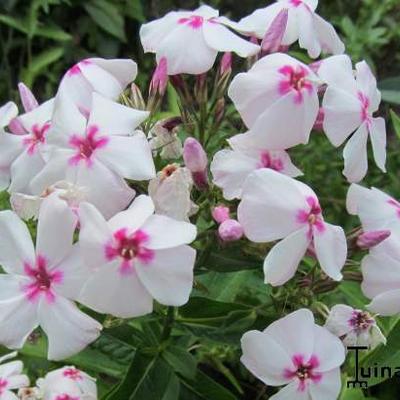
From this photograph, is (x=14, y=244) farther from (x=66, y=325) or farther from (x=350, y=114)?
(x=350, y=114)

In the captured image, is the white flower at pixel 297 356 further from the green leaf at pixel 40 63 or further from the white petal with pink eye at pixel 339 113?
the green leaf at pixel 40 63

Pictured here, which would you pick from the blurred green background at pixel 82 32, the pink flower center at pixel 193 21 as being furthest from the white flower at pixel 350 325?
the blurred green background at pixel 82 32

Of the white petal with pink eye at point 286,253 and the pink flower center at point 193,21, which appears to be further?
the pink flower center at point 193,21

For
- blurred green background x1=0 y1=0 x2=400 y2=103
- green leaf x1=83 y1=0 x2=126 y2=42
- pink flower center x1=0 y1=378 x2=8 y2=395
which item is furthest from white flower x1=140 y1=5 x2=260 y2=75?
green leaf x1=83 y1=0 x2=126 y2=42

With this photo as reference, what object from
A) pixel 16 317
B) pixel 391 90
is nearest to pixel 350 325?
pixel 16 317

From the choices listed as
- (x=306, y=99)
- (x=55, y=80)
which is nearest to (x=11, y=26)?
(x=55, y=80)

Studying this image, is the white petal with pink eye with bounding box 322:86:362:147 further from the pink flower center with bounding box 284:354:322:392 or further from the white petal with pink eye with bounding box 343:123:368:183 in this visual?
the pink flower center with bounding box 284:354:322:392
